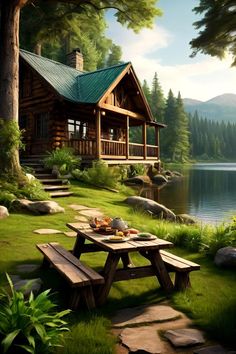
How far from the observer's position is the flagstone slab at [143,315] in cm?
384

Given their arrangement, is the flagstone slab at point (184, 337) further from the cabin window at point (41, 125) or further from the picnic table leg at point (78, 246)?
the cabin window at point (41, 125)

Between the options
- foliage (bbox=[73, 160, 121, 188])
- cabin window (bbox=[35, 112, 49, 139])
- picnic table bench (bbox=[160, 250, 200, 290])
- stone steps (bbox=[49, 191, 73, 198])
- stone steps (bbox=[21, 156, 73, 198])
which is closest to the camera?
picnic table bench (bbox=[160, 250, 200, 290])

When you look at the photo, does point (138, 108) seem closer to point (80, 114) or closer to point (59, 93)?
point (80, 114)

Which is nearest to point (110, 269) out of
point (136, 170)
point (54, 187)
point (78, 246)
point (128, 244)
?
point (128, 244)

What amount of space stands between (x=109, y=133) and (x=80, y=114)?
15.5ft

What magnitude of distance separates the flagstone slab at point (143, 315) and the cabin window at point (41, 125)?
1866cm

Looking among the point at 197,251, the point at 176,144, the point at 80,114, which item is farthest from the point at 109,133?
the point at 176,144

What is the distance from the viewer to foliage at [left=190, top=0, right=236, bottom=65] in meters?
13.9

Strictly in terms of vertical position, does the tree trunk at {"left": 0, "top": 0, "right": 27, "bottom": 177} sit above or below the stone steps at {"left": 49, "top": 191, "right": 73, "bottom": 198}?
above

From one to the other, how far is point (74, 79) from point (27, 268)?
786 inches

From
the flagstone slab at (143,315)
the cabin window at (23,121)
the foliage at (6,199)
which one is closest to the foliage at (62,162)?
the foliage at (6,199)

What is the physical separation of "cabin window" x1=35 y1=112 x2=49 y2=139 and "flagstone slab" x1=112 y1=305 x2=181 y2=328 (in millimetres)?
18656

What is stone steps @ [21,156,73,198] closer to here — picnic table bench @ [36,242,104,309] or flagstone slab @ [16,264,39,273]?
flagstone slab @ [16,264,39,273]

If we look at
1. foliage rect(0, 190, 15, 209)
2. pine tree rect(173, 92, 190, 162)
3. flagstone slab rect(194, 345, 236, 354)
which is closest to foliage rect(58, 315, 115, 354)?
flagstone slab rect(194, 345, 236, 354)
